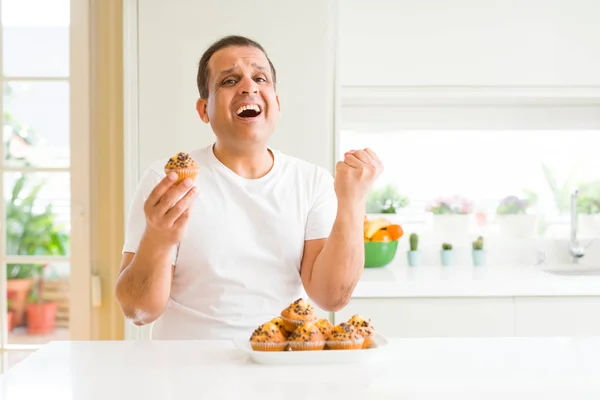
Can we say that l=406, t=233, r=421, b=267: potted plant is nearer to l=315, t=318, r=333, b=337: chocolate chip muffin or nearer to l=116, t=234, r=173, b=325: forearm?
l=116, t=234, r=173, b=325: forearm

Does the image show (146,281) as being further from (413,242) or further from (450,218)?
(450,218)

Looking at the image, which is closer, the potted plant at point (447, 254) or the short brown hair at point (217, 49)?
the short brown hair at point (217, 49)

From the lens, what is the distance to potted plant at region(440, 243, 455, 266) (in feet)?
10.8

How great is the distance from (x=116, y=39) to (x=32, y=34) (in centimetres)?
40

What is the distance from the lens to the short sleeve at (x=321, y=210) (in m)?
1.88

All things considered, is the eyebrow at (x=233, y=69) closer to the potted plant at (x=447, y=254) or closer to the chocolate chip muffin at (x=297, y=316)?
the chocolate chip muffin at (x=297, y=316)

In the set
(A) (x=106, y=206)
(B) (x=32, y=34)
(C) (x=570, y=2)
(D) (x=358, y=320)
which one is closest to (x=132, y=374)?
(D) (x=358, y=320)

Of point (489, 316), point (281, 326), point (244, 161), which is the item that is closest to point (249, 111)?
point (244, 161)

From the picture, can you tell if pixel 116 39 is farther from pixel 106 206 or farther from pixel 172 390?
pixel 172 390

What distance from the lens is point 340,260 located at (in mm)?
1757

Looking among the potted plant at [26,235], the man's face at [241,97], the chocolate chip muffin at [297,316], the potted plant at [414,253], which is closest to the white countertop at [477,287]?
the potted plant at [414,253]

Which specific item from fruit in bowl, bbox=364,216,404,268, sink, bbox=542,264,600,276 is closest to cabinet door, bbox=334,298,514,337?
fruit in bowl, bbox=364,216,404,268

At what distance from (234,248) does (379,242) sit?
132cm

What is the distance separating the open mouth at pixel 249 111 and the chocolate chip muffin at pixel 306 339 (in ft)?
2.20
